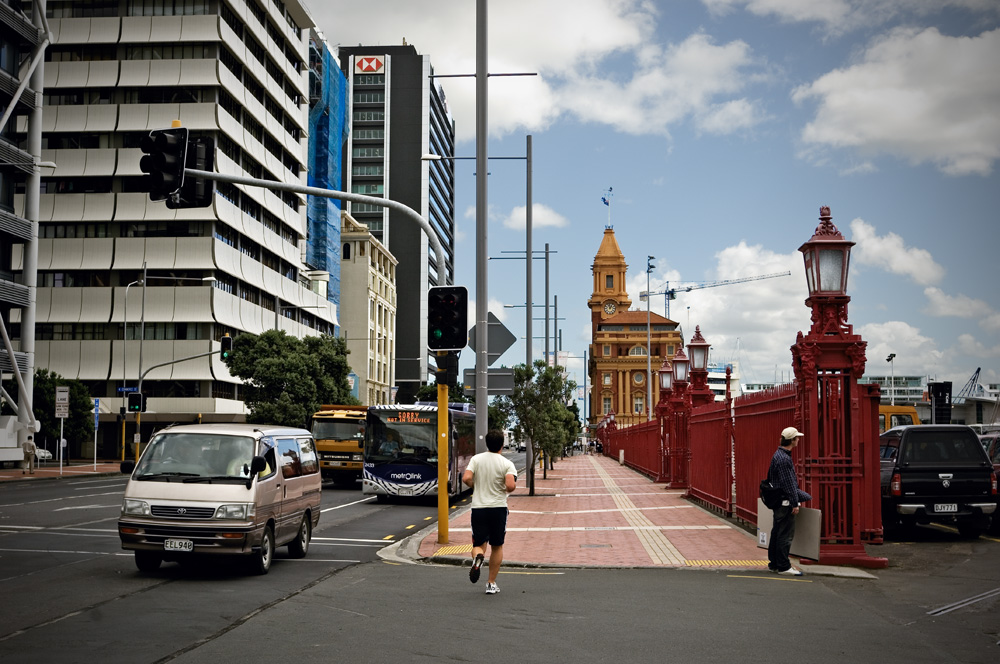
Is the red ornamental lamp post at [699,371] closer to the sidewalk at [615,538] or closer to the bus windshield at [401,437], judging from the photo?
the sidewalk at [615,538]

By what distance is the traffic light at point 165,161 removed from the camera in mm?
14133

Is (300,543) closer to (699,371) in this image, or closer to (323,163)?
(699,371)

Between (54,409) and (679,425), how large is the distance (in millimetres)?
40239

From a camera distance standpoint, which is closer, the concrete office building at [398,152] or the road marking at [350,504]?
the road marking at [350,504]

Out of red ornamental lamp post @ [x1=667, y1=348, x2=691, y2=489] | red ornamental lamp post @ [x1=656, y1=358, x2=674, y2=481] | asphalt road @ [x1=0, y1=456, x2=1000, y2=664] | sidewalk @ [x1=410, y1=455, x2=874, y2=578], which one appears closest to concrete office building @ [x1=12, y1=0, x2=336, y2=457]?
red ornamental lamp post @ [x1=656, y1=358, x2=674, y2=481]

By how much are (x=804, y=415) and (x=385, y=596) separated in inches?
A: 237

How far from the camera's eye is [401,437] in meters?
28.1

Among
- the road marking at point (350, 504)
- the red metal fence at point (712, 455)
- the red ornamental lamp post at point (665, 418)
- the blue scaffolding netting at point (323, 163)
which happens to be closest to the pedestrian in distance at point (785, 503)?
the red metal fence at point (712, 455)

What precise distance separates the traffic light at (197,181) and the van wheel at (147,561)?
4962 millimetres

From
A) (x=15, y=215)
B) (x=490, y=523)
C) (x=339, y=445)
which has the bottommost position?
(x=490, y=523)

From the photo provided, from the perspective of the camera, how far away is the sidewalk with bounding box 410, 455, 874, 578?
44.1 feet

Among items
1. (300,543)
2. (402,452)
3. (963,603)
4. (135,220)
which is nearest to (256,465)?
(300,543)

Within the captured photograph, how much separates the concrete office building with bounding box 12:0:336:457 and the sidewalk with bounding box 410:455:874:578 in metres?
46.3

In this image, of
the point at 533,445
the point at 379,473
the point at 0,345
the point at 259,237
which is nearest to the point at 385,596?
the point at 379,473
